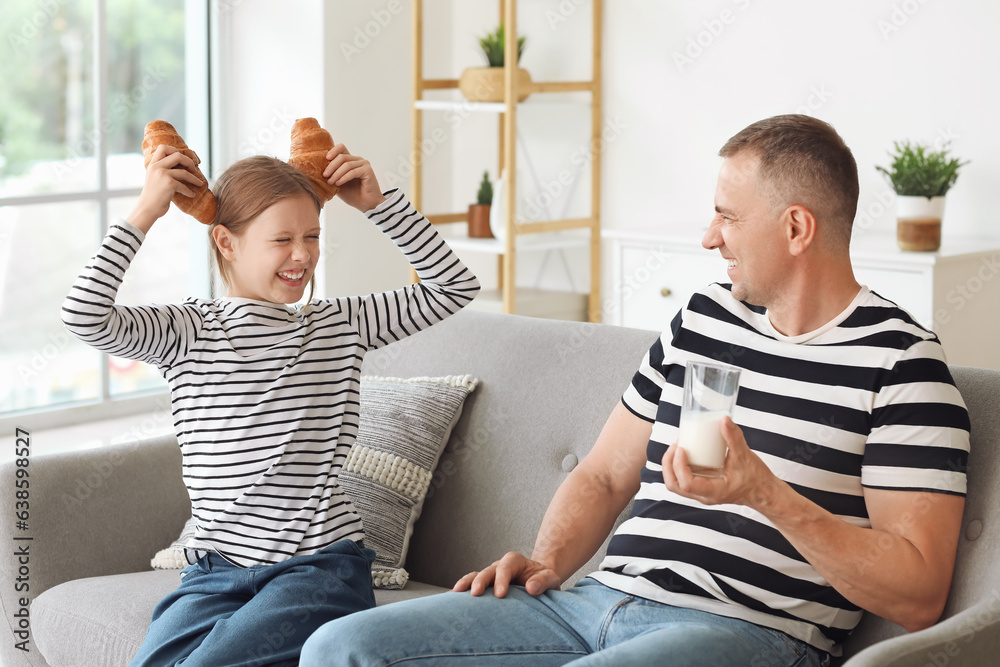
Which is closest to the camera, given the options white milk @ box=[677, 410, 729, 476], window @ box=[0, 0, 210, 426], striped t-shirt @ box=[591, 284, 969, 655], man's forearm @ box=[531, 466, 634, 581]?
white milk @ box=[677, 410, 729, 476]

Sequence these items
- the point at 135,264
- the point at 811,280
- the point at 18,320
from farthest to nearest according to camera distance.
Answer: the point at 135,264, the point at 18,320, the point at 811,280

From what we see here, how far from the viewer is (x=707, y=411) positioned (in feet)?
4.18

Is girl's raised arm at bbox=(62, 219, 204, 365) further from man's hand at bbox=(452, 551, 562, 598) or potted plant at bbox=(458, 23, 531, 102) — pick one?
potted plant at bbox=(458, 23, 531, 102)

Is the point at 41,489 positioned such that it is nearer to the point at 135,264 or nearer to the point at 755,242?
the point at 755,242

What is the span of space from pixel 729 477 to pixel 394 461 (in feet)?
2.63

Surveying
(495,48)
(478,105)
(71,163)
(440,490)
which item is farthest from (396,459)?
(71,163)

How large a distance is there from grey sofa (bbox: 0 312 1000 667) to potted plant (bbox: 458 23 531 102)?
74.0 inches

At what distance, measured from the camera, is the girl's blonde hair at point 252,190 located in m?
1.72

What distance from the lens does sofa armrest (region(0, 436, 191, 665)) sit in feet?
6.33

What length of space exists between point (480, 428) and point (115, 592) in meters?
0.67

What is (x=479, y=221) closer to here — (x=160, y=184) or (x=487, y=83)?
(x=487, y=83)

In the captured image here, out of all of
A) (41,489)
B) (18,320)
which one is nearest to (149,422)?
(18,320)

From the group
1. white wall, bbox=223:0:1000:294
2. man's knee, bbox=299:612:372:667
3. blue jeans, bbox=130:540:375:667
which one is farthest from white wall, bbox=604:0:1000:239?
man's knee, bbox=299:612:372:667

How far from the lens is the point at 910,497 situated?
137 centimetres
